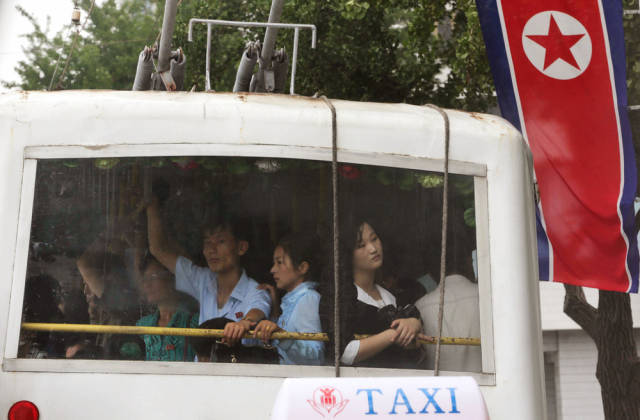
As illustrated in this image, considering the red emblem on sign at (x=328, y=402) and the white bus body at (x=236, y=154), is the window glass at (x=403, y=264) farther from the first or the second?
the red emblem on sign at (x=328, y=402)

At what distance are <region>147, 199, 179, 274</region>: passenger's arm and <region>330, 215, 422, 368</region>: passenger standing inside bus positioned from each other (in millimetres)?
649

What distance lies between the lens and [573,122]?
6.60m

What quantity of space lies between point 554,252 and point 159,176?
3.64 meters

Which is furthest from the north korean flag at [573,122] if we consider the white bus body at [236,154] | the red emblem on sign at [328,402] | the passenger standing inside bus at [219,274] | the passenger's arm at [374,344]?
the red emblem on sign at [328,402]

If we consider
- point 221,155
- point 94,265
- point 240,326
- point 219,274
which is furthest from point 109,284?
point 221,155

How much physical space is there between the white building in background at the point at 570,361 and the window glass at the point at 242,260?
13587mm

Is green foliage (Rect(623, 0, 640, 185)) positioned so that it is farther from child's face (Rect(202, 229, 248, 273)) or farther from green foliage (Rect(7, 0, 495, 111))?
child's face (Rect(202, 229, 248, 273))

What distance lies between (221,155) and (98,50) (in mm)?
16061

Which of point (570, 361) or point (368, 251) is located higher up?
point (570, 361)

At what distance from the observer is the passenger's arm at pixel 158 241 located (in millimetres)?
3547

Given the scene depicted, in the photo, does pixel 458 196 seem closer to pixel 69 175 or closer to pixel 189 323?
pixel 189 323

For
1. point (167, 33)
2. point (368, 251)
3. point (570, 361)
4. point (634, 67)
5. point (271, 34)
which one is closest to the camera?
point (368, 251)

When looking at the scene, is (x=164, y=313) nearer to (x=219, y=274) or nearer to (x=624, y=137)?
(x=219, y=274)

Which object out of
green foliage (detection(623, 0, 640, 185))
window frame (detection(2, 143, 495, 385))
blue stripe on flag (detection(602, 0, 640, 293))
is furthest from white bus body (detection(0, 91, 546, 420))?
green foliage (detection(623, 0, 640, 185))
